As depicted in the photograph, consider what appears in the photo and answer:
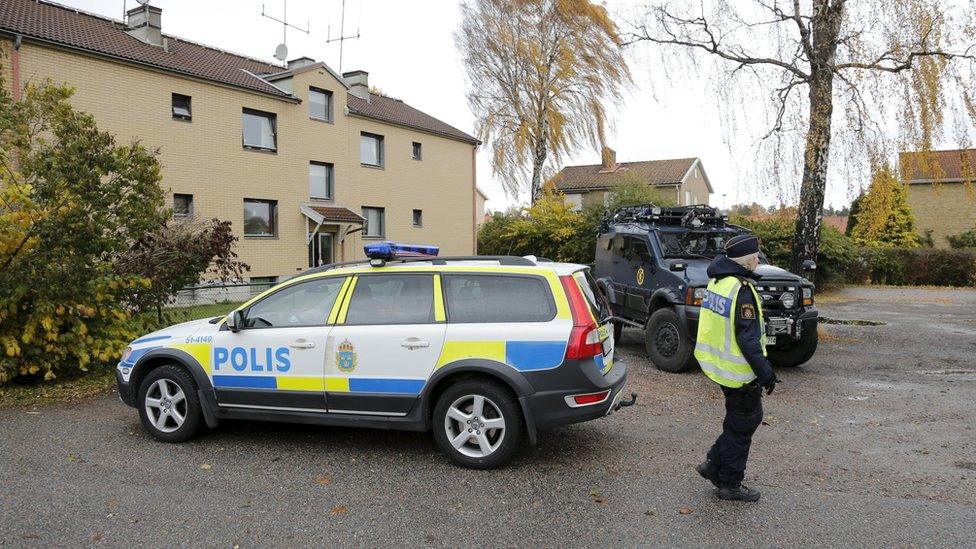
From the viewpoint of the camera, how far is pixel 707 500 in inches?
173

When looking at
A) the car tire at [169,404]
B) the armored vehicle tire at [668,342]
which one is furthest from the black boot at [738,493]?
the armored vehicle tire at [668,342]

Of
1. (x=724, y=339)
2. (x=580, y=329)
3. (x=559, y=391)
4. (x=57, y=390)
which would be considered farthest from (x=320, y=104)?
(x=724, y=339)

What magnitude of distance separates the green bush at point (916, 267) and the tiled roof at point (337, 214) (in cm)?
1887

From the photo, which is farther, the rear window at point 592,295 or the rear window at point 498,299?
the rear window at point 592,295

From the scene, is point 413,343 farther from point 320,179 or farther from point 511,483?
point 320,179

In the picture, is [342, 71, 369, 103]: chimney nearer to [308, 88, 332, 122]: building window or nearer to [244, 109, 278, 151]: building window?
[308, 88, 332, 122]: building window

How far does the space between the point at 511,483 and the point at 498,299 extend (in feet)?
4.37

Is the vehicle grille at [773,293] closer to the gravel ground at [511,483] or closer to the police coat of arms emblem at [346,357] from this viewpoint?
the gravel ground at [511,483]

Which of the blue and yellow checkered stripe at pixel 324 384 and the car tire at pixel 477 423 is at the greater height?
the blue and yellow checkered stripe at pixel 324 384

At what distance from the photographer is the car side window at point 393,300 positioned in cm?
520

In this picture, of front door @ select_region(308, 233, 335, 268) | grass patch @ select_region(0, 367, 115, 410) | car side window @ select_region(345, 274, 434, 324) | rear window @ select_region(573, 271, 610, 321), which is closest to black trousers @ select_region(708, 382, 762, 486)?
rear window @ select_region(573, 271, 610, 321)

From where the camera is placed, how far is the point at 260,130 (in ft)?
73.5

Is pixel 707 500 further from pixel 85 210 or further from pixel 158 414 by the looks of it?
pixel 85 210

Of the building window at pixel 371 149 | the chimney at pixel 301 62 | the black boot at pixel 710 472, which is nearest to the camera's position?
the black boot at pixel 710 472
